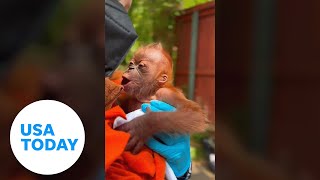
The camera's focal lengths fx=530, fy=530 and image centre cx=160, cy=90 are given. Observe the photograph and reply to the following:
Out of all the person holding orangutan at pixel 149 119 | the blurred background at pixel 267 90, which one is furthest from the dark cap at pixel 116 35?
the blurred background at pixel 267 90

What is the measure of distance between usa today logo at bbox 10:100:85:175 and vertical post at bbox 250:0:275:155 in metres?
0.50

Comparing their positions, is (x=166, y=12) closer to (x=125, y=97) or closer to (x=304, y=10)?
(x=125, y=97)

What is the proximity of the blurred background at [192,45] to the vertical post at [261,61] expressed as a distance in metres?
0.12

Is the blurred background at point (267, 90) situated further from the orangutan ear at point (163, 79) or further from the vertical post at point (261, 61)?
the orangutan ear at point (163, 79)

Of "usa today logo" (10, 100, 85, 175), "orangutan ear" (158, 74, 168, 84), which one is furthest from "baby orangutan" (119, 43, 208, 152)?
"usa today logo" (10, 100, 85, 175)

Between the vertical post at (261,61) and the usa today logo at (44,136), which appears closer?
the usa today logo at (44,136)

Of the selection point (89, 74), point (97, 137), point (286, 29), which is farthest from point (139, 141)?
point (286, 29)

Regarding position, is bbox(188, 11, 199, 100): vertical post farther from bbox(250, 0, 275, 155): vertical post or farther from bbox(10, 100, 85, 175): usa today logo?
bbox(10, 100, 85, 175): usa today logo

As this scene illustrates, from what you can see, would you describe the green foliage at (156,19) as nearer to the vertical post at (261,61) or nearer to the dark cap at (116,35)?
the dark cap at (116,35)

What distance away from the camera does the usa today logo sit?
1.34 metres

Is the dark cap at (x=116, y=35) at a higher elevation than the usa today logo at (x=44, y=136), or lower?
higher

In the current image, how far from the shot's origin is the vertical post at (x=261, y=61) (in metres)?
1.48

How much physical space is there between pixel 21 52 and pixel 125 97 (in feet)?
0.97

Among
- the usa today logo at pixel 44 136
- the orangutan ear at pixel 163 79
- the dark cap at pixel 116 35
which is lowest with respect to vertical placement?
the usa today logo at pixel 44 136
